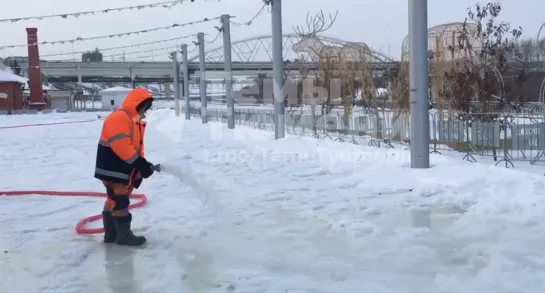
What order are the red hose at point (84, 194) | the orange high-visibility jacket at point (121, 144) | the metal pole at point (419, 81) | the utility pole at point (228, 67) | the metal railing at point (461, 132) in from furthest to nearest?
1. the utility pole at point (228, 67)
2. the metal railing at point (461, 132)
3. the metal pole at point (419, 81)
4. the red hose at point (84, 194)
5. the orange high-visibility jacket at point (121, 144)

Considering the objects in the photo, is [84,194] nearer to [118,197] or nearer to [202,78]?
[118,197]

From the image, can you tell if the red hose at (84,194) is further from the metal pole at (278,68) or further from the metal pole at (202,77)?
the metal pole at (202,77)

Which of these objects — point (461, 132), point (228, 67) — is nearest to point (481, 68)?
point (461, 132)

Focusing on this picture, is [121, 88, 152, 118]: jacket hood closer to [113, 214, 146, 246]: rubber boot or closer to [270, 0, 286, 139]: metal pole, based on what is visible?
[113, 214, 146, 246]: rubber boot

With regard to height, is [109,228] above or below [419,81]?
below

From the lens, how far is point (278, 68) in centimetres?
1706

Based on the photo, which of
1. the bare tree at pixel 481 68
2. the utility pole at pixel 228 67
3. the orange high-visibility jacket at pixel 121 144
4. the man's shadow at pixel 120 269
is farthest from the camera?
the utility pole at pixel 228 67

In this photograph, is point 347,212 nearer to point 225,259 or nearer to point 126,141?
point 225,259

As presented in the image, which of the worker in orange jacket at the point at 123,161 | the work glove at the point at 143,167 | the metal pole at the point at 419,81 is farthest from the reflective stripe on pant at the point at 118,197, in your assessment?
the metal pole at the point at 419,81

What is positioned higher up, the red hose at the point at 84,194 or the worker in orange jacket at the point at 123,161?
the worker in orange jacket at the point at 123,161

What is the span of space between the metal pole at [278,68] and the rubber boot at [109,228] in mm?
11014

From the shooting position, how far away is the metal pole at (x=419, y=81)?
9.95 metres

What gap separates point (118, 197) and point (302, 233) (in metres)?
1.90

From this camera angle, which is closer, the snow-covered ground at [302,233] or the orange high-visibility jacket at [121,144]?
the snow-covered ground at [302,233]
